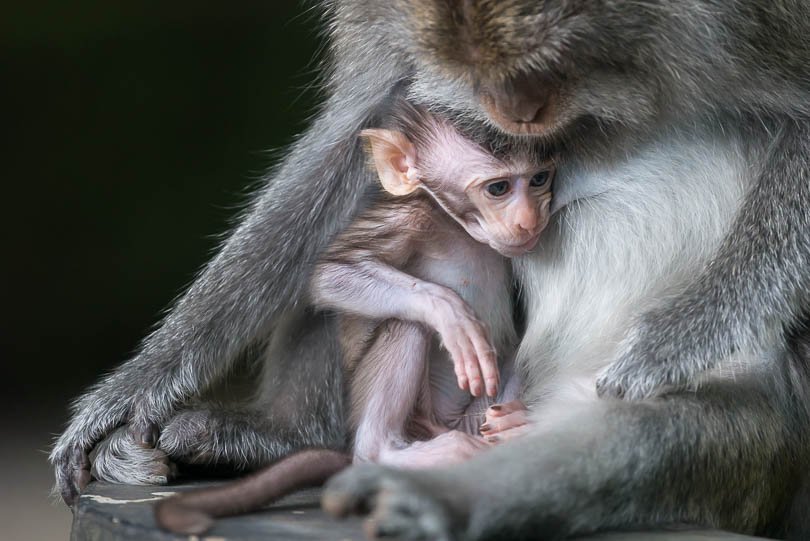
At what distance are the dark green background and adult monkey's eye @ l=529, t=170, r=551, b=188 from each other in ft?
19.4

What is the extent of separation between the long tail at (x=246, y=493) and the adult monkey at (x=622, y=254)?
0.48 meters

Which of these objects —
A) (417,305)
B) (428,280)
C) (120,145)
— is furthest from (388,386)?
(120,145)

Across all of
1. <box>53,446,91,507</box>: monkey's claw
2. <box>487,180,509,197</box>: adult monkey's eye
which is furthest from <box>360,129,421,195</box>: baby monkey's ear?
<box>53,446,91,507</box>: monkey's claw

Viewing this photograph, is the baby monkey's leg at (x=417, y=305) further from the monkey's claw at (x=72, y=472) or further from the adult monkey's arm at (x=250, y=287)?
the monkey's claw at (x=72, y=472)

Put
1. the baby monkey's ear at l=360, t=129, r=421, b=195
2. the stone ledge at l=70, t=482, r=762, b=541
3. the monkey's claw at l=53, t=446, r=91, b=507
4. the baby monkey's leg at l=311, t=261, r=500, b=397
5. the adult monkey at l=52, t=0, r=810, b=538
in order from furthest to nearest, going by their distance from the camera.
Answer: the monkey's claw at l=53, t=446, r=91, b=507 → the baby monkey's ear at l=360, t=129, r=421, b=195 → the baby monkey's leg at l=311, t=261, r=500, b=397 → the adult monkey at l=52, t=0, r=810, b=538 → the stone ledge at l=70, t=482, r=762, b=541

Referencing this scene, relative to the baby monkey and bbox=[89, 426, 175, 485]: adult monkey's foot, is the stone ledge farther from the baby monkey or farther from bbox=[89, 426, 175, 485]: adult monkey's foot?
bbox=[89, 426, 175, 485]: adult monkey's foot

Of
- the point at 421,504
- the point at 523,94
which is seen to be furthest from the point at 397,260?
the point at 421,504

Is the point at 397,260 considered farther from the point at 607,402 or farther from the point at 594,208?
the point at 607,402

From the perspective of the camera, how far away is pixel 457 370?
3.64 metres

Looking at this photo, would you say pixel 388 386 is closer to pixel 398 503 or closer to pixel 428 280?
pixel 428 280

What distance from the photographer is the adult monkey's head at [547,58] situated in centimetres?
317

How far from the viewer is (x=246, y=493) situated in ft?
10.4

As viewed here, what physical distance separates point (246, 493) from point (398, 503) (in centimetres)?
62

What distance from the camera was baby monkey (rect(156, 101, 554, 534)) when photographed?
→ 371cm
